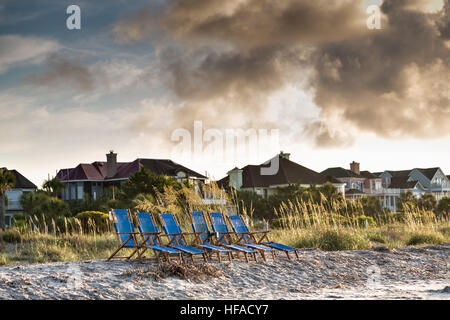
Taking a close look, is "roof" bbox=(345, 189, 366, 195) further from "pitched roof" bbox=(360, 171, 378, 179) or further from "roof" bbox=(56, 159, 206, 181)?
"roof" bbox=(56, 159, 206, 181)

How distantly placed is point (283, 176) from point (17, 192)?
842 inches

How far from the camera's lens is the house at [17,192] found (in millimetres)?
41750

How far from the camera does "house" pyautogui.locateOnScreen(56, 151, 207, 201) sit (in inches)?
1677

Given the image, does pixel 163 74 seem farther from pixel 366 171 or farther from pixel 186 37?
pixel 366 171

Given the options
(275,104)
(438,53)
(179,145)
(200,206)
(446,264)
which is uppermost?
(438,53)

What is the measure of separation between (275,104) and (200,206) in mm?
6755

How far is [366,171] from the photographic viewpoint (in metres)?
59.5

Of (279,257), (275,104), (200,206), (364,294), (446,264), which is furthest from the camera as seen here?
(275,104)

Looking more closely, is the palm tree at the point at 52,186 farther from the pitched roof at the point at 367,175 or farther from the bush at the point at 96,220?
the pitched roof at the point at 367,175

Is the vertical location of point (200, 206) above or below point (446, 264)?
above

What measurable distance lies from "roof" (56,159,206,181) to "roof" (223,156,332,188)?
3.79 meters

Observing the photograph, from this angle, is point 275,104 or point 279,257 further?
point 275,104

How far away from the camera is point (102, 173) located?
4503cm

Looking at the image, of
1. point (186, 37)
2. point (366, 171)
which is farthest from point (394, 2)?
point (366, 171)
